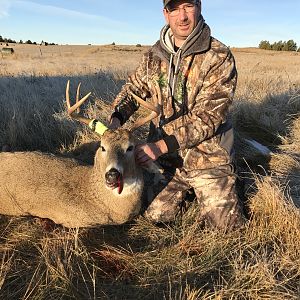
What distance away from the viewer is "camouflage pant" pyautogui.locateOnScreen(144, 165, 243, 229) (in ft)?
13.6

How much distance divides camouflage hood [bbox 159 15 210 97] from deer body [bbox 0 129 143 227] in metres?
0.94

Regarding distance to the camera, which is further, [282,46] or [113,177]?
[282,46]

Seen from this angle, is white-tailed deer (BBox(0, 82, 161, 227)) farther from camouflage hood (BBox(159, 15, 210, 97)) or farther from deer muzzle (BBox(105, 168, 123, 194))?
camouflage hood (BBox(159, 15, 210, 97))

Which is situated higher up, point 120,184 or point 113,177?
point 113,177

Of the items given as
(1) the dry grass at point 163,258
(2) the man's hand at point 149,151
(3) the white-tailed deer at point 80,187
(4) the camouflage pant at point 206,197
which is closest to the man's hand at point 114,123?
(3) the white-tailed deer at point 80,187

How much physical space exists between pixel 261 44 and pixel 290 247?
4905cm

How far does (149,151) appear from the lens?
12.8 feet

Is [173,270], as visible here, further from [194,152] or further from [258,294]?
[194,152]

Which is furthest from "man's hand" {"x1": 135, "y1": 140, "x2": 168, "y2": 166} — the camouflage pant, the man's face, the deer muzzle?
the man's face

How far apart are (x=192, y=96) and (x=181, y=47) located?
49 centimetres

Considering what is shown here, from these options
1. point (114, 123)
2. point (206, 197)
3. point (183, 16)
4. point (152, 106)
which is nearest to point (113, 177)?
point (152, 106)

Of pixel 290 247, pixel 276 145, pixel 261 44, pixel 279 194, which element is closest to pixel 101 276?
pixel 290 247

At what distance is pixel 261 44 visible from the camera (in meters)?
49.6

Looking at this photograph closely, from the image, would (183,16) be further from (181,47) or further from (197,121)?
(197,121)
